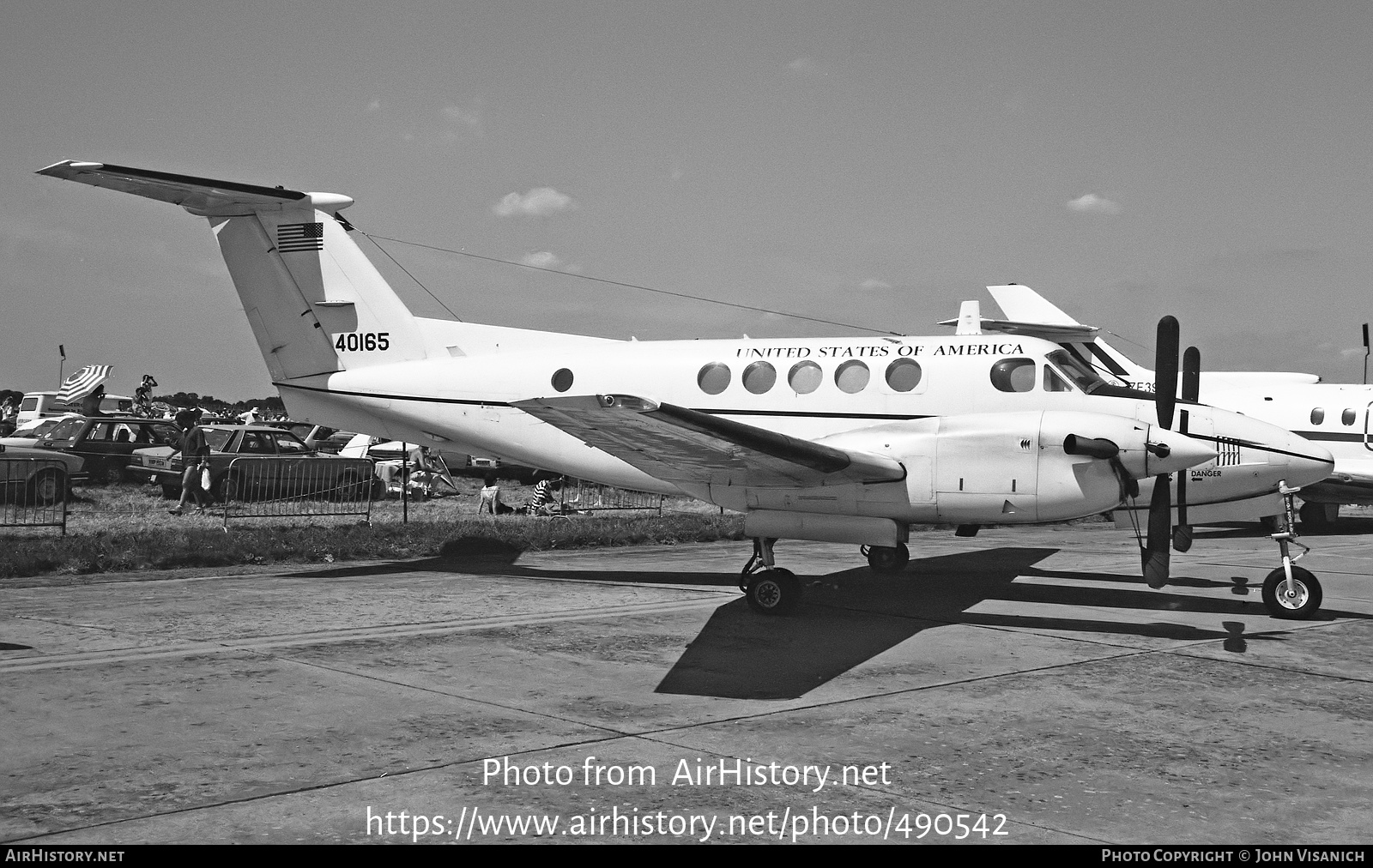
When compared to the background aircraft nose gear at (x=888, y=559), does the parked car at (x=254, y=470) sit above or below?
above

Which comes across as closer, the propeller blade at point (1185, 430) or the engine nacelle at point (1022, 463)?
the engine nacelle at point (1022, 463)

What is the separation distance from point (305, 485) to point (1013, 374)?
584 inches

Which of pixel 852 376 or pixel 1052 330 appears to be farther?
pixel 1052 330

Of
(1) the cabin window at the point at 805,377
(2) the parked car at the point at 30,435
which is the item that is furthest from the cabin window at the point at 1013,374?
(2) the parked car at the point at 30,435

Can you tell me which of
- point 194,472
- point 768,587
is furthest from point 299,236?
point 194,472

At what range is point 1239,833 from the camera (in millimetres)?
4984

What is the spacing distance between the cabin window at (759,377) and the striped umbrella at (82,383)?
45.1 metres

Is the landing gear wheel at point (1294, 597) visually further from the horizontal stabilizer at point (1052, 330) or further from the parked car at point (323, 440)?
the parked car at point (323, 440)

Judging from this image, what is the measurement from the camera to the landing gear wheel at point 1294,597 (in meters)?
11.3

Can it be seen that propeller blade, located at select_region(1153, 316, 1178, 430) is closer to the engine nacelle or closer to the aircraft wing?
the engine nacelle

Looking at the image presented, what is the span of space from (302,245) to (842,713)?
10883mm

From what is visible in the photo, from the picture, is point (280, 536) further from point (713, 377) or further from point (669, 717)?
point (669, 717)

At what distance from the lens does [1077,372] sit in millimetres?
12109
